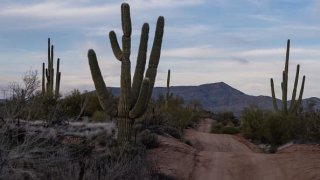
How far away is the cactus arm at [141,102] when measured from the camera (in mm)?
20125

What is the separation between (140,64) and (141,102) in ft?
5.62

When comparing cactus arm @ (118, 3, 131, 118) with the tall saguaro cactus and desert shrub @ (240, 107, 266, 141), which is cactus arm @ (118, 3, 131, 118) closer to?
the tall saguaro cactus

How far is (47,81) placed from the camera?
3544 centimetres

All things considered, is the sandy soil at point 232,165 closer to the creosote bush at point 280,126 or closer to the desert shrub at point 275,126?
the creosote bush at point 280,126

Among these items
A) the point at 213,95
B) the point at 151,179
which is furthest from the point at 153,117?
the point at 213,95

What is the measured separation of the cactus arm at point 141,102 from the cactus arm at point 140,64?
64 cm

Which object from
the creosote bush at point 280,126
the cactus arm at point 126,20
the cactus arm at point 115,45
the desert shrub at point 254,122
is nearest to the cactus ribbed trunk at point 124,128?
the cactus arm at point 115,45

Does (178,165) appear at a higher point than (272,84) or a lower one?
lower

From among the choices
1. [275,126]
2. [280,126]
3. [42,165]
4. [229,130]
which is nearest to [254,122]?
[275,126]

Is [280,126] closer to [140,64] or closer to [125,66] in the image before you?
[140,64]

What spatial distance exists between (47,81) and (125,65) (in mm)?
15263

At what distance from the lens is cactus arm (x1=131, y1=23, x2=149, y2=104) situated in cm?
2158

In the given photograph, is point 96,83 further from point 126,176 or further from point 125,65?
point 126,176

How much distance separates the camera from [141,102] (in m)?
20.8
